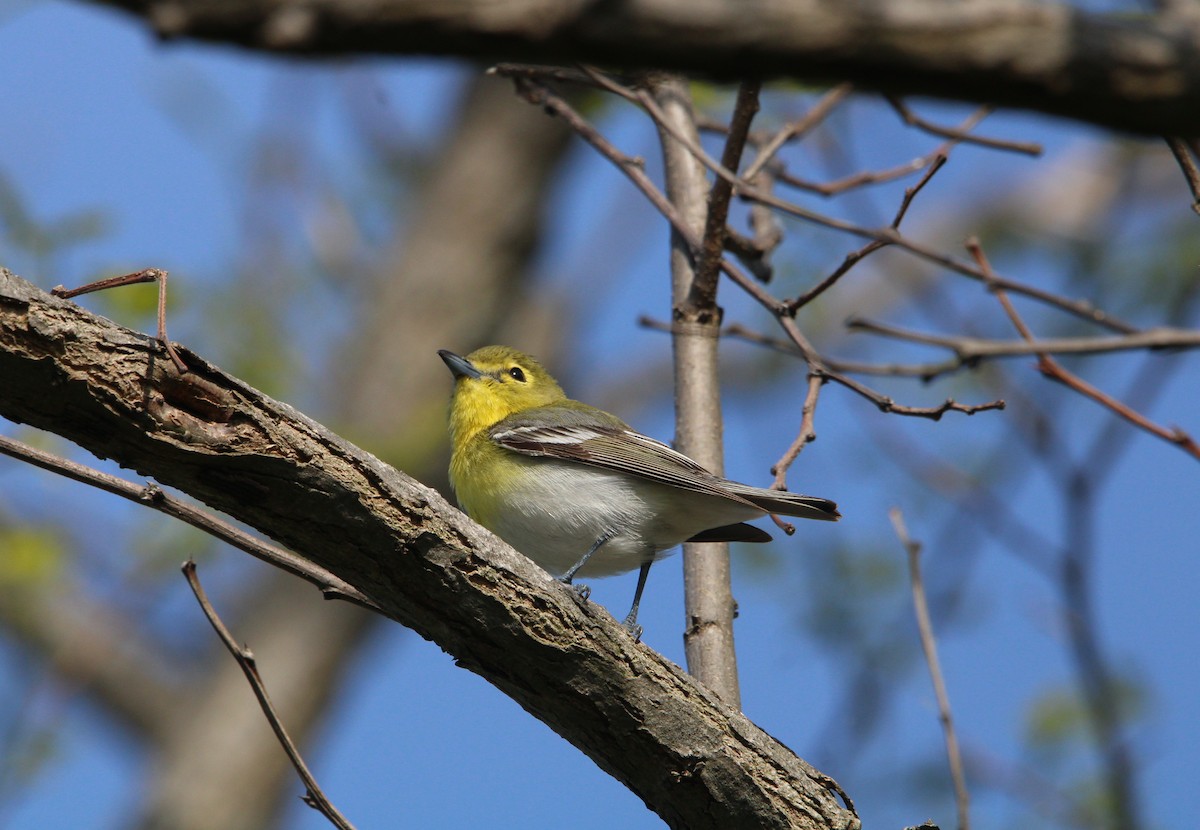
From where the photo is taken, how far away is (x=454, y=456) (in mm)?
6270

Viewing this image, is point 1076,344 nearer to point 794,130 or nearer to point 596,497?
point 596,497

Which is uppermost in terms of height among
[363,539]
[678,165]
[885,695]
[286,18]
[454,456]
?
[678,165]

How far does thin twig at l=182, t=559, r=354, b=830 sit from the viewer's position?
313 cm

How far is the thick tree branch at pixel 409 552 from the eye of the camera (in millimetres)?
2828

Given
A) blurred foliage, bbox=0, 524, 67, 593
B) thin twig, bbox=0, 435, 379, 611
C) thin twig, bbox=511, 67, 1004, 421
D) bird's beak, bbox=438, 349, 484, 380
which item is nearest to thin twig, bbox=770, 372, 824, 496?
thin twig, bbox=511, 67, 1004, 421

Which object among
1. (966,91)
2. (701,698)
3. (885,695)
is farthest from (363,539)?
(885,695)

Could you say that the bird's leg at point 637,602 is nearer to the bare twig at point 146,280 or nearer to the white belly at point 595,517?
the white belly at point 595,517

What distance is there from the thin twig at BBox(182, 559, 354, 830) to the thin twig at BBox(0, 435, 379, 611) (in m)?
0.12

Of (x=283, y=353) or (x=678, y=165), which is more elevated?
(x=283, y=353)

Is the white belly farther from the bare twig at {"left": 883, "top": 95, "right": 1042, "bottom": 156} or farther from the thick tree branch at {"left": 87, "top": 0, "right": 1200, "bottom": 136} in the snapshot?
the thick tree branch at {"left": 87, "top": 0, "right": 1200, "bottom": 136}

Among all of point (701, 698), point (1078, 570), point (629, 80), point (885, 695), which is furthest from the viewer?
point (629, 80)

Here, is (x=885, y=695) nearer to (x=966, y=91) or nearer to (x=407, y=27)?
(x=966, y=91)

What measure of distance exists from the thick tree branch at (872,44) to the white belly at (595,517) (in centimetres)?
349

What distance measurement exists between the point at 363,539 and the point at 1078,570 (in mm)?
1880
